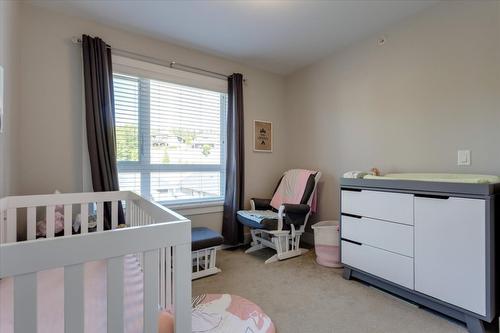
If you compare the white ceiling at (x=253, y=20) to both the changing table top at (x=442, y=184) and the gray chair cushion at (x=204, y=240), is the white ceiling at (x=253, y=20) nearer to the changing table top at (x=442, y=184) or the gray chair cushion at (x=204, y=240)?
the changing table top at (x=442, y=184)

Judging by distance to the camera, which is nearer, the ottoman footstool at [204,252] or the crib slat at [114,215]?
the crib slat at [114,215]

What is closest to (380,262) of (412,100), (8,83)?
(412,100)

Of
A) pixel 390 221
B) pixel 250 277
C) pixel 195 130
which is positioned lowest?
pixel 250 277

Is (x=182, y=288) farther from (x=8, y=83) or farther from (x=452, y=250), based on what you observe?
(x=8, y=83)

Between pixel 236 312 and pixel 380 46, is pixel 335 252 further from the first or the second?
pixel 380 46

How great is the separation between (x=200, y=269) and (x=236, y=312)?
765 mm

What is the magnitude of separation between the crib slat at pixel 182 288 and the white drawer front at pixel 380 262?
1.62m

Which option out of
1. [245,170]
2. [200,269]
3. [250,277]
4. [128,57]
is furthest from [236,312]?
[128,57]

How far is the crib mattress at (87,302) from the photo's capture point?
917mm

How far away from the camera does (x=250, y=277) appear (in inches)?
89.9

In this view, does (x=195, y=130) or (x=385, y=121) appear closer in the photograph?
(x=385, y=121)

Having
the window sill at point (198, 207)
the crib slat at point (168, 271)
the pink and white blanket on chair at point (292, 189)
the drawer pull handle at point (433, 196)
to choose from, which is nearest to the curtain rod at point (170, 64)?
the pink and white blanket on chair at point (292, 189)

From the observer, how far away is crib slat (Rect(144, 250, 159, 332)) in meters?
0.81

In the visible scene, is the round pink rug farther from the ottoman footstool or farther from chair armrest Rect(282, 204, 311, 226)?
chair armrest Rect(282, 204, 311, 226)
